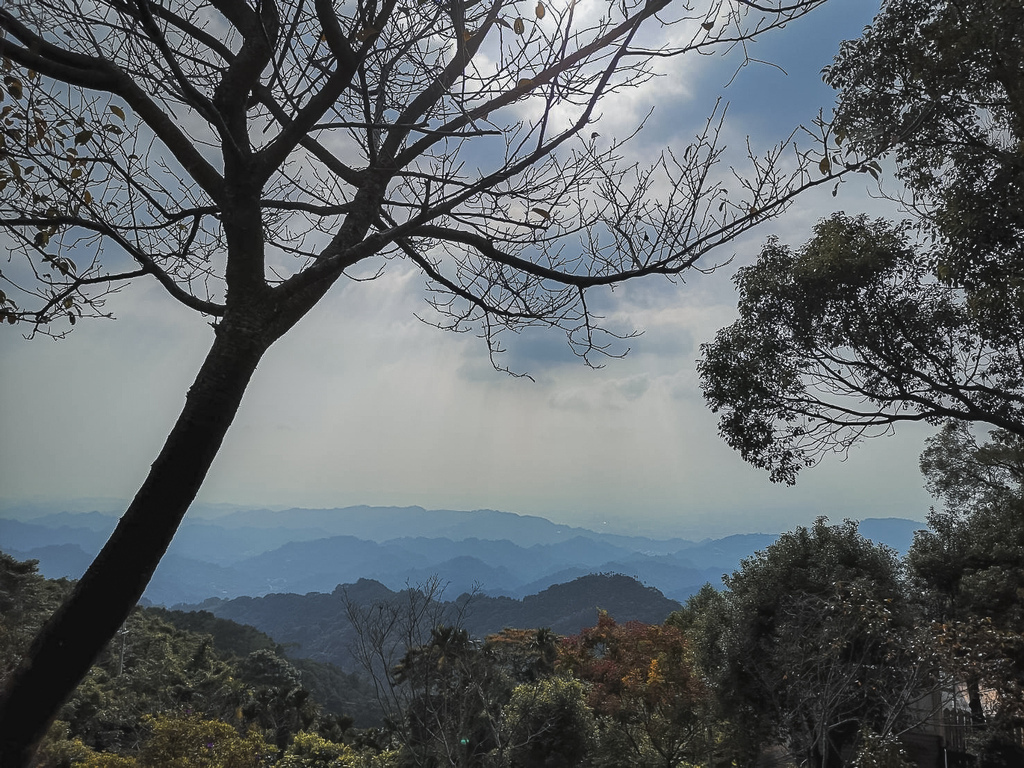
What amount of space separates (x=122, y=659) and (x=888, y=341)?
3436cm

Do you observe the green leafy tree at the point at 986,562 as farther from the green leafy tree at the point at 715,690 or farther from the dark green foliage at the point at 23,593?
the dark green foliage at the point at 23,593

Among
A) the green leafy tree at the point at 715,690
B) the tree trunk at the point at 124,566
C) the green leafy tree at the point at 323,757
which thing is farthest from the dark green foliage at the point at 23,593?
the tree trunk at the point at 124,566

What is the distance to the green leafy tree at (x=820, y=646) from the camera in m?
9.07

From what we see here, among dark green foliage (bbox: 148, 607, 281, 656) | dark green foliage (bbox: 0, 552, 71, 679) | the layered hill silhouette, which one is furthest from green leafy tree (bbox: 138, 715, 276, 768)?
the layered hill silhouette

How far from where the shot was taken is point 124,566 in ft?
5.49

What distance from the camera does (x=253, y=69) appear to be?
213 cm

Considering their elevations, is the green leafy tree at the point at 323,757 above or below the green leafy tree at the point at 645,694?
below

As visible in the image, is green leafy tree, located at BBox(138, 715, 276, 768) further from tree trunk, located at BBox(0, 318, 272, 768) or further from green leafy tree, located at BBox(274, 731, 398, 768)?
tree trunk, located at BBox(0, 318, 272, 768)

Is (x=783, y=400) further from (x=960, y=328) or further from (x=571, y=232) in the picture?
(x=571, y=232)

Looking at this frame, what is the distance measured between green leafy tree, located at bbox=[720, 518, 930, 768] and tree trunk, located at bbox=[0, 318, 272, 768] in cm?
882

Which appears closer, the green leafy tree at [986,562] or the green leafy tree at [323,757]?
the green leafy tree at [986,562]

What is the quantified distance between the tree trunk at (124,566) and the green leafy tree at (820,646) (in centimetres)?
882

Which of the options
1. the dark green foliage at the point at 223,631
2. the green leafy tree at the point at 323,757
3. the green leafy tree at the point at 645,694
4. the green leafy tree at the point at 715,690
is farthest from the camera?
the dark green foliage at the point at 223,631

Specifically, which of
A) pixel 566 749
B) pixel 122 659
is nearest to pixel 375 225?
pixel 566 749
